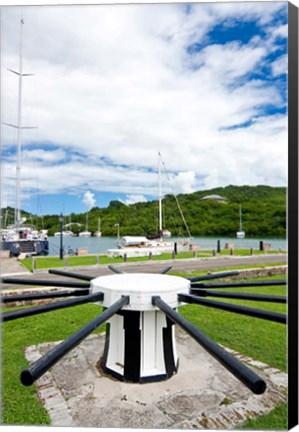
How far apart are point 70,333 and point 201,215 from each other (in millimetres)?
3599

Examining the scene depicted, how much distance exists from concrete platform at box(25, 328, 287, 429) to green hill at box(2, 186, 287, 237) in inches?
38.5

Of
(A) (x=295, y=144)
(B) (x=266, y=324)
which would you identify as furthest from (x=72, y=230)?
(A) (x=295, y=144)

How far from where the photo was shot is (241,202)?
4027 mm

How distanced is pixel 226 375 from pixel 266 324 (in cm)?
129

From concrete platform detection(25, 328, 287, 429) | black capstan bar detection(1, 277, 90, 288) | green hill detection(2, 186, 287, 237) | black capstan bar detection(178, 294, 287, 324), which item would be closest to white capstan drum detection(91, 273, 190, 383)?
concrete platform detection(25, 328, 287, 429)

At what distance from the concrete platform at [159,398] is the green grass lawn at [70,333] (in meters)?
0.09

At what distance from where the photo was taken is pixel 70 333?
114 inches

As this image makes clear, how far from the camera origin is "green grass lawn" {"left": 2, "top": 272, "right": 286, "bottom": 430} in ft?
5.29

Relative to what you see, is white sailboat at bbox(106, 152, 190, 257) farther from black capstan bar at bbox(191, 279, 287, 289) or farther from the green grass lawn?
black capstan bar at bbox(191, 279, 287, 289)

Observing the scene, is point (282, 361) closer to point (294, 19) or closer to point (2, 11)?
point (294, 19)

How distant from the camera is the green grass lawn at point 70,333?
1611 mm

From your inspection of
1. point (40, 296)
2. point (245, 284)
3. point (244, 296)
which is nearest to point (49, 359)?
point (40, 296)

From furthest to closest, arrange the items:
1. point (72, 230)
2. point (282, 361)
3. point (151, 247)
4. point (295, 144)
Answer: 1. point (151, 247)
2. point (72, 230)
3. point (282, 361)
4. point (295, 144)

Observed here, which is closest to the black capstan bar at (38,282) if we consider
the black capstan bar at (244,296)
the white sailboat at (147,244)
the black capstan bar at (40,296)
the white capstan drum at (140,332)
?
the black capstan bar at (40,296)
